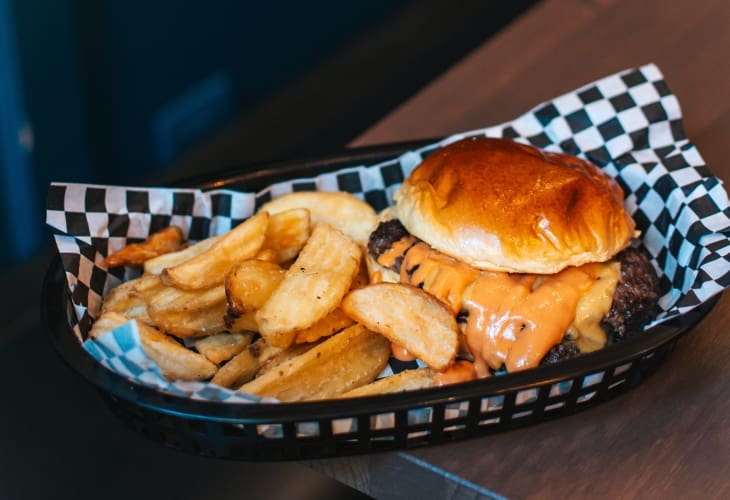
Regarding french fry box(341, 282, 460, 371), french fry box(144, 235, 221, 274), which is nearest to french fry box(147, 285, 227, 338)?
french fry box(144, 235, 221, 274)

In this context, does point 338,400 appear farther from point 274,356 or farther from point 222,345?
point 222,345

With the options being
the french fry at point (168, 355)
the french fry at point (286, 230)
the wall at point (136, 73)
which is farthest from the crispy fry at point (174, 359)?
the wall at point (136, 73)

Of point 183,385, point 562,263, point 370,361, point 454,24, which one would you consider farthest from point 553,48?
point 454,24

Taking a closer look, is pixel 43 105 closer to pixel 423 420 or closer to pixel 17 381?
pixel 17 381

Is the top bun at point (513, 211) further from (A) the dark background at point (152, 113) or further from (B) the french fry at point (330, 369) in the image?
(A) the dark background at point (152, 113)

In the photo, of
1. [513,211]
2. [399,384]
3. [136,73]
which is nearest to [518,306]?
[513,211]

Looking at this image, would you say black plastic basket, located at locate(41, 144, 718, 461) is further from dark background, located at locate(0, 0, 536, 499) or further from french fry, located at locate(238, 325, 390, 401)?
dark background, located at locate(0, 0, 536, 499)

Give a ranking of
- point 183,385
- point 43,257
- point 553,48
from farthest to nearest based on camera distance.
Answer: point 43,257 → point 553,48 → point 183,385

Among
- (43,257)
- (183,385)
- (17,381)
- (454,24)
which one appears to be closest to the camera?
(183,385)
